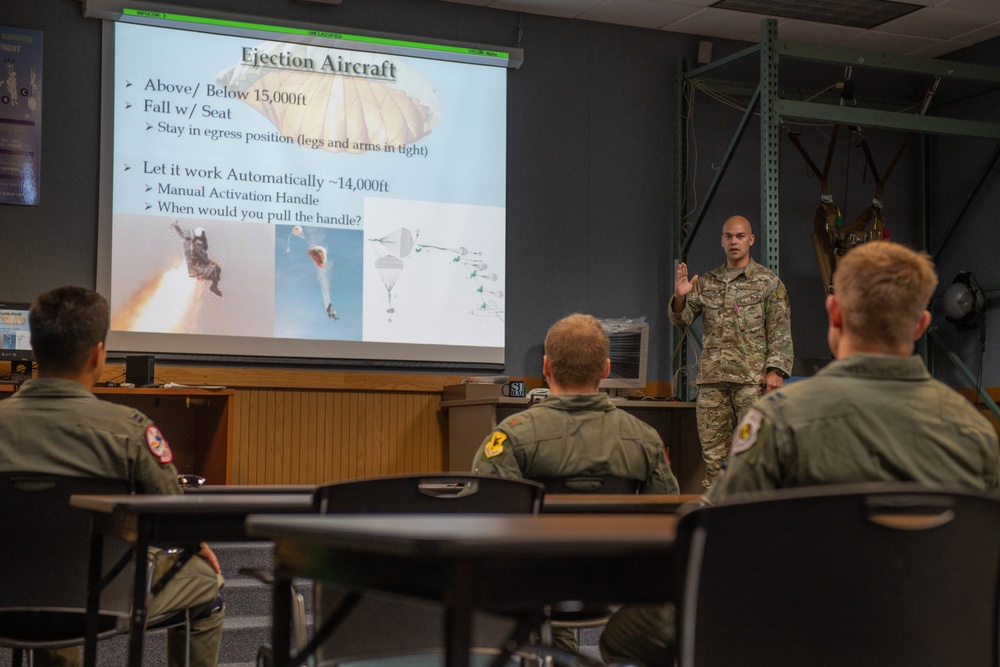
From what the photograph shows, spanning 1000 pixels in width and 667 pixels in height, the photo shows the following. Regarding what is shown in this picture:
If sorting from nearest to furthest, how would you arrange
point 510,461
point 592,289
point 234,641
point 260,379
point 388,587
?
point 388,587 < point 510,461 < point 234,641 < point 260,379 < point 592,289

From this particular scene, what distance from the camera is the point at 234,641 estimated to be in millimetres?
3953

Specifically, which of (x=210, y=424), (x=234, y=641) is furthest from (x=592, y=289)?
(x=234, y=641)

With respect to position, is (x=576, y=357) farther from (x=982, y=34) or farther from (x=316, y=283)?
(x=982, y=34)

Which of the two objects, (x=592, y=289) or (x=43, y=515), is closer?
(x=43, y=515)

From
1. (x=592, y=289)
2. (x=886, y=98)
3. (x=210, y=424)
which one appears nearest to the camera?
(x=210, y=424)

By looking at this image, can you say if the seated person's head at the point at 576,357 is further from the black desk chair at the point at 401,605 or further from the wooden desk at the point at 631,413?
the wooden desk at the point at 631,413

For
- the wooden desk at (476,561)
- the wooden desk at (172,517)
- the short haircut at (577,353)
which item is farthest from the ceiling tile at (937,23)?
the wooden desk at (476,561)

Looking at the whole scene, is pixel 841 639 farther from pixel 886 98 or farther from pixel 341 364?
pixel 886 98

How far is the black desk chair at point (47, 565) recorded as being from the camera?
2.11 meters

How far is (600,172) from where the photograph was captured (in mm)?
6766

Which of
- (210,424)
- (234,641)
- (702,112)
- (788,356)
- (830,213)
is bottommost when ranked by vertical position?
(234,641)

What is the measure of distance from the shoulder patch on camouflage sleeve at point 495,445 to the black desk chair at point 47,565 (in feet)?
2.62

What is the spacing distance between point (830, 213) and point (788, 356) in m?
1.50

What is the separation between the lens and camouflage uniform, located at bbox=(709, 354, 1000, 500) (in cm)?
155
